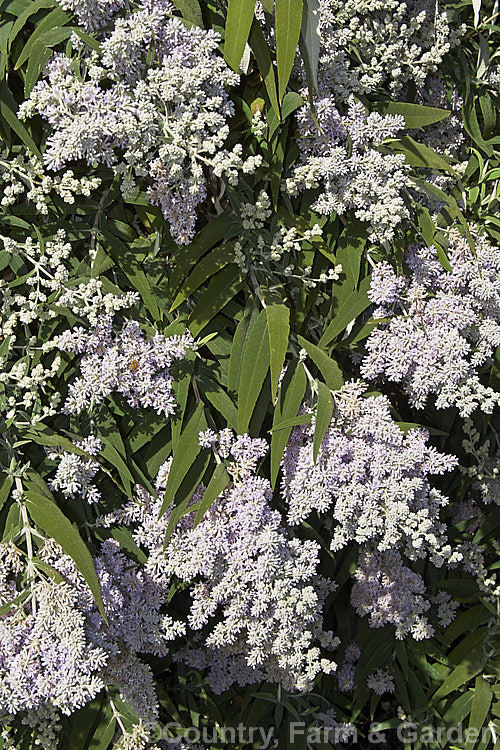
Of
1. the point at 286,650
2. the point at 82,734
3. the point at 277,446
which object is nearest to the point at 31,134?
the point at 277,446

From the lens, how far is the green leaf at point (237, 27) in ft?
5.39

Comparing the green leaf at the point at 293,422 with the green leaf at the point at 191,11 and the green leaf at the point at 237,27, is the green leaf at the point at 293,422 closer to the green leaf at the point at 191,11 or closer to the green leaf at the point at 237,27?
the green leaf at the point at 237,27

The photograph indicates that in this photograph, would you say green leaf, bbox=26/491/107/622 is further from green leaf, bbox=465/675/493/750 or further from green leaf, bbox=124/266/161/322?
green leaf, bbox=465/675/493/750

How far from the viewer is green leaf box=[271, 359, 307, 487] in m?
1.85

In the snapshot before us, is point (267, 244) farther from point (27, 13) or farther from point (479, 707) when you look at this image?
point (479, 707)

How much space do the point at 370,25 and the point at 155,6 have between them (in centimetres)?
78

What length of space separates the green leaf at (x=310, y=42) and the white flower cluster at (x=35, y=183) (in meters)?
0.61

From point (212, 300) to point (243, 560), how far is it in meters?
0.72

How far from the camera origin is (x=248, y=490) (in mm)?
1836

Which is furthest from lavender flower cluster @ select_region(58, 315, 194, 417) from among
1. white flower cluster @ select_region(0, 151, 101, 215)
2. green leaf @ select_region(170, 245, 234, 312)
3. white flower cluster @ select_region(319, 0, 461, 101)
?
white flower cluster @ select_region(319, 0, 461, 101)

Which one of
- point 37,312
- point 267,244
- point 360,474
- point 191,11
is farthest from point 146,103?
point 360,474

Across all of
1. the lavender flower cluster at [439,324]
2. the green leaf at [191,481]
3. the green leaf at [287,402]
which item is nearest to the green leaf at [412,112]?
the lavender flower cluster at [439,324]

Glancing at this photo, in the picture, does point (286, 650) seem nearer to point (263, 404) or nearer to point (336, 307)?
point (263, 404)

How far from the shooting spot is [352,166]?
74.8 inches
